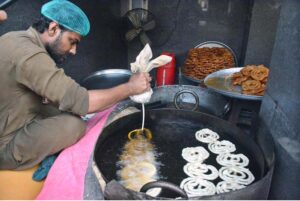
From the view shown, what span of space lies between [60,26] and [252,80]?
2456 millimetres

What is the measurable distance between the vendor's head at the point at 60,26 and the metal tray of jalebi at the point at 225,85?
1767mm

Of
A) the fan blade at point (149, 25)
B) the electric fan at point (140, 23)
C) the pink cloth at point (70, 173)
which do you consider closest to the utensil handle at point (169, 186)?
the pink cloth at point (70, 173)

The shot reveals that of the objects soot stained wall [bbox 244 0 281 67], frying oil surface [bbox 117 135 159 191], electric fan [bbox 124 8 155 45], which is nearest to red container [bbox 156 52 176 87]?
electric fan [bbox 124 8 155 45]

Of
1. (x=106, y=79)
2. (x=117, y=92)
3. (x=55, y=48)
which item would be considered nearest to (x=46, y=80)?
(x=55, y=48)

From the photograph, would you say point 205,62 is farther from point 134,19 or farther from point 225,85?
point 134,19

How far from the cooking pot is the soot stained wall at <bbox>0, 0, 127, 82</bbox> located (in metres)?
0.79

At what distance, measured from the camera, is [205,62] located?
17.6ft

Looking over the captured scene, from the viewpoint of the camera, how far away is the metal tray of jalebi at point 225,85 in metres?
3.40

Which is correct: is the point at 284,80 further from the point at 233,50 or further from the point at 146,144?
the point at 233,50

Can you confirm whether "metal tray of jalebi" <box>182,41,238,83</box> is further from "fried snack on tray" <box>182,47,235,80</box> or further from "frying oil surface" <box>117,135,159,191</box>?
"frying oil surface" <box>117,135,159,191</box>

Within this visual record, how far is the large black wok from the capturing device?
2.22 meters

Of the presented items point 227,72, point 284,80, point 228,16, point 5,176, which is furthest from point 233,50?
point 5,176

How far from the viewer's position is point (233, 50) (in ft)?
20.4

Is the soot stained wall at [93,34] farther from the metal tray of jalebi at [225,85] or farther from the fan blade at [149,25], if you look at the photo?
the metal tray of jalebi at [225,85]
